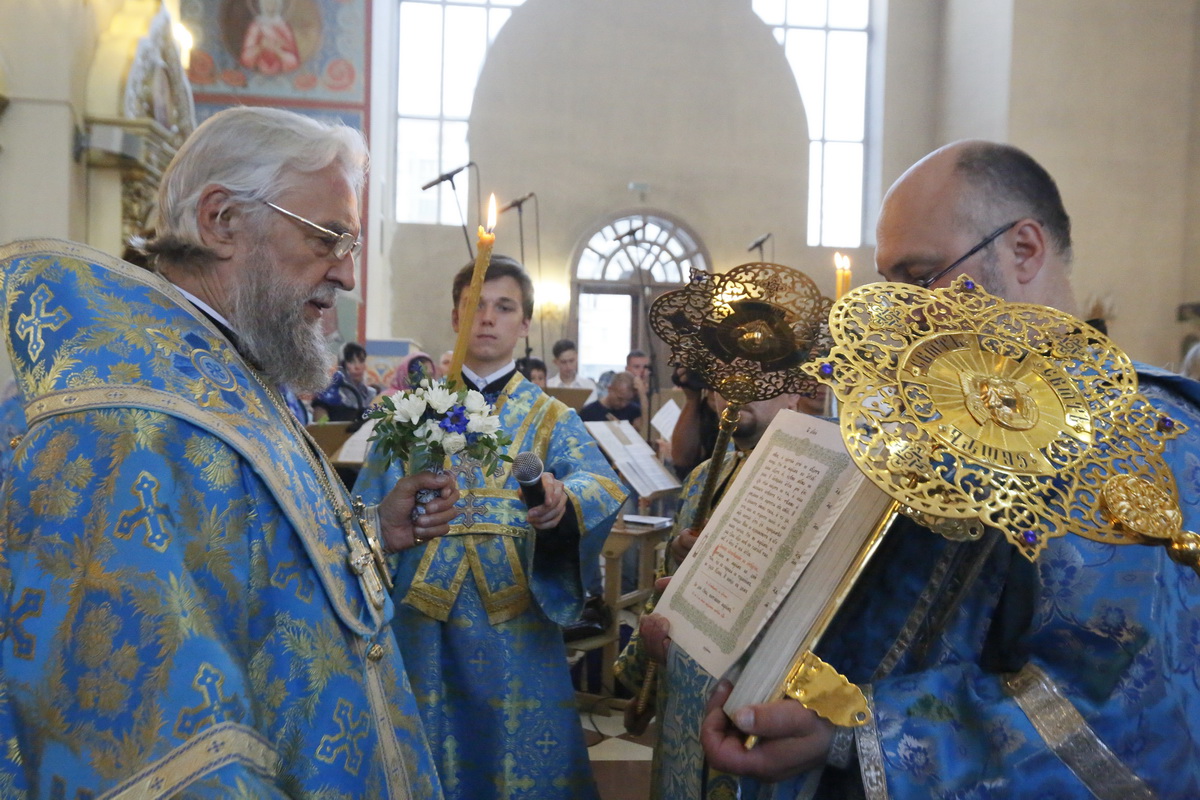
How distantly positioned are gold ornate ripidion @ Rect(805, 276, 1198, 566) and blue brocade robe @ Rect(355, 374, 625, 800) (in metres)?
1.57

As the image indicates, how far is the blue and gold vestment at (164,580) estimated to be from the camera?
1058mm

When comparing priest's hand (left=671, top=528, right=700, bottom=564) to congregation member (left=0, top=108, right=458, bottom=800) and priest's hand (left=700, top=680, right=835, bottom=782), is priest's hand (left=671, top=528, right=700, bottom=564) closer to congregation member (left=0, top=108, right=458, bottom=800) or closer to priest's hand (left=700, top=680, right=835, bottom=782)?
congregation member (left=0, top=108, right=458, bottom=800)

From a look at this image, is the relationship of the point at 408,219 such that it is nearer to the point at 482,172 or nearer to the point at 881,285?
the point at 482,172

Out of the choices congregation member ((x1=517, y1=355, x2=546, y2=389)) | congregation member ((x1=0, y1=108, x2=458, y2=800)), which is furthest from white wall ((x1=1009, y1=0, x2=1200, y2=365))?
congregation member ((x1=0, y1=108, x2=458, y2=800))

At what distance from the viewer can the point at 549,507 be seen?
2.35 m

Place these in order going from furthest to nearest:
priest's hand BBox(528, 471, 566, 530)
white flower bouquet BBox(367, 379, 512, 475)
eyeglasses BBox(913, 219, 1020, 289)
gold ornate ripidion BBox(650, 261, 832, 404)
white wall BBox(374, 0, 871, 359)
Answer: white wall BBox(374, 0, 871, 359)
priest's hand BBox(528, 471, 566, 530)
gold ornate ripidion BBox(650, 261, 832, 404)
white flower bouquet BBox(367, 379, 512, 475)
eyeglasses BBox(913, 219, 1020, 289)

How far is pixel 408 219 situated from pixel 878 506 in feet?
47.4

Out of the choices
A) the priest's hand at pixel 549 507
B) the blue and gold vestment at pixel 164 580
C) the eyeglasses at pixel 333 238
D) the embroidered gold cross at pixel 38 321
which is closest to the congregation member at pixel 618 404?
the priest's hand at pixel 549 507

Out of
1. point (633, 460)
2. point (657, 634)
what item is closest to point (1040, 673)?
point (657, 634)

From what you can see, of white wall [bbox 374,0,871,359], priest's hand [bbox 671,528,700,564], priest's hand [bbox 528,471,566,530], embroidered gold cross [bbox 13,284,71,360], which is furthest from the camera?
white wall [bbox 374,0,871,359]

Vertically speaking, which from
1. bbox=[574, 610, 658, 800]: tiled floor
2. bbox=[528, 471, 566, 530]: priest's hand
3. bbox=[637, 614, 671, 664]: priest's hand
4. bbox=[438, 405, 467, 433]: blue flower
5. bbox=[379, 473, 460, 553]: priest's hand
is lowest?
bbox=[574, 610, 658, 800]: tiled floor

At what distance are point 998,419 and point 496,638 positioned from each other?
5.91 ft

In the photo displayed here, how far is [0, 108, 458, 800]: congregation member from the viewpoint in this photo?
1062 millimetres

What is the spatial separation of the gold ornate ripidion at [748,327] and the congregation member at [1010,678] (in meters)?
0.68
